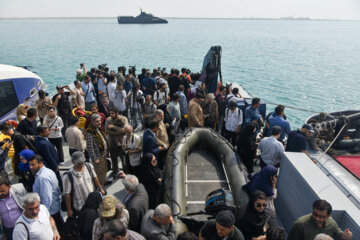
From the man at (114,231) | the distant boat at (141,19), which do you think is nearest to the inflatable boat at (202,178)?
the man at (114,231)

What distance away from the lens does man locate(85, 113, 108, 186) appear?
465cm

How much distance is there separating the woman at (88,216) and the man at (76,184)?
536 millimetres

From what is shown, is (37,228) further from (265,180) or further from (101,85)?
(101,85)

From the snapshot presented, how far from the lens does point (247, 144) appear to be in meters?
5.28

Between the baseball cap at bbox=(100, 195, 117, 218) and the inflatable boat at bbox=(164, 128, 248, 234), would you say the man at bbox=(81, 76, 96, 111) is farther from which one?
the baseball cap at bbox=(100, 195, 117, 218)

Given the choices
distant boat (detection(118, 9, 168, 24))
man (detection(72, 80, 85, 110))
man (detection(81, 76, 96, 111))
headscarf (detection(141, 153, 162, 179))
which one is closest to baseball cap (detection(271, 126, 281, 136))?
headscarf (detection(141, 153, 162, 179))

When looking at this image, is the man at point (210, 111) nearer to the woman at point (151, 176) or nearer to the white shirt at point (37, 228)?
the woman at point (151, 176)

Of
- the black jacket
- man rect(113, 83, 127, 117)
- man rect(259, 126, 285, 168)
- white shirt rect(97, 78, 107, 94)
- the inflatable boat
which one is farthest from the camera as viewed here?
white shirt rect(97, 78, 107, 94)

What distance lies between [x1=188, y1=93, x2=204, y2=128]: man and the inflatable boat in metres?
0.34

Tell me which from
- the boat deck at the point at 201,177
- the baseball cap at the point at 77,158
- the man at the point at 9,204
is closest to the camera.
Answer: the man at the point at 9,204

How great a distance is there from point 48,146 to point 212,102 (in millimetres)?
4017

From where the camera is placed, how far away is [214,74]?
9.20 meters

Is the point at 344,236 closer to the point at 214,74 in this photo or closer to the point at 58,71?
the point at 214,74

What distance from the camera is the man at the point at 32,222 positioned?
2727 millimetres
